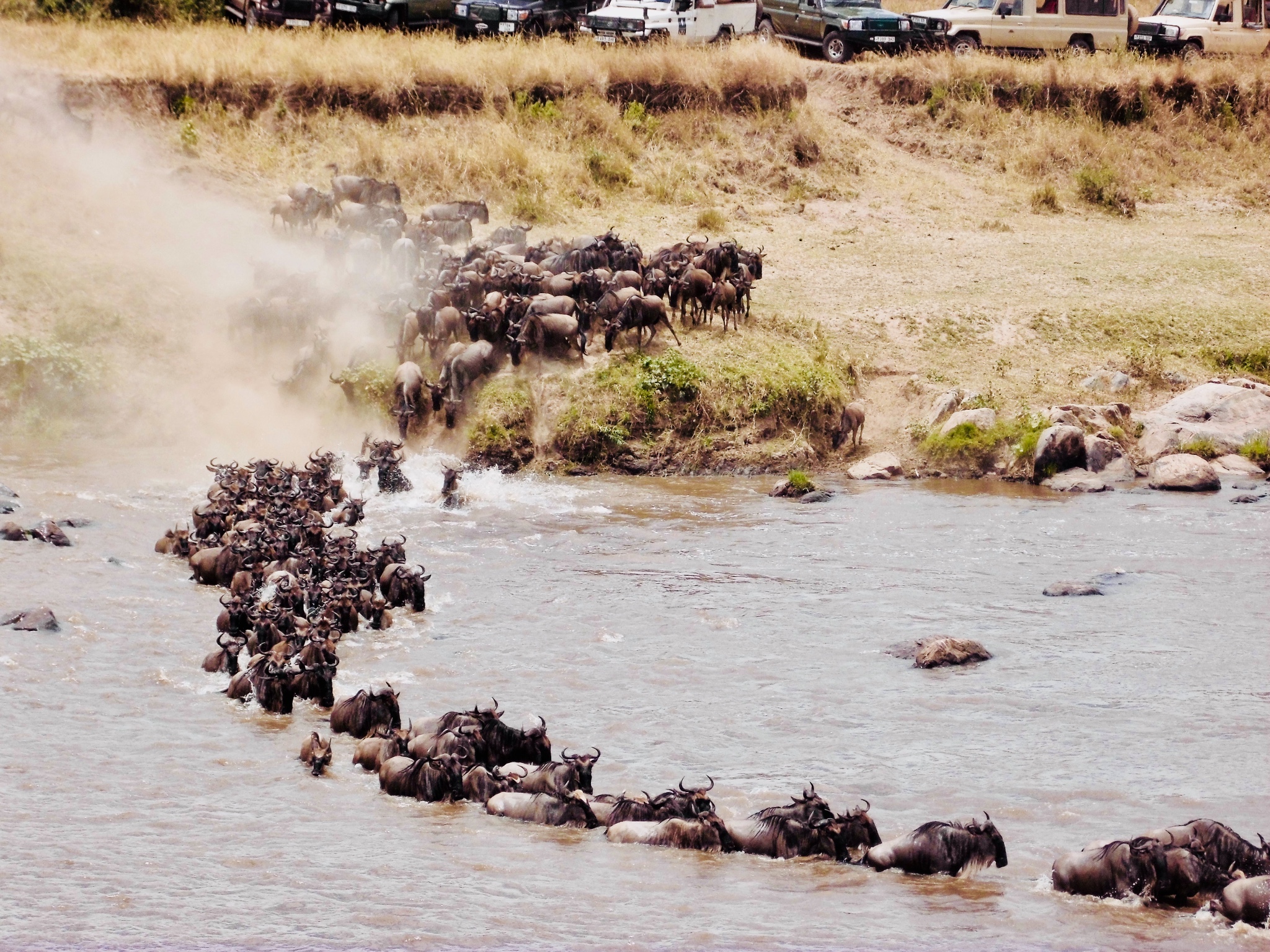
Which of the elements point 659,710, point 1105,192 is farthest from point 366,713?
point 1105,192

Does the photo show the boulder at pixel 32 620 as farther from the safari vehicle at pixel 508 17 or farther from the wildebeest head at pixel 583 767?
the safari vehicle at pixel 508 17

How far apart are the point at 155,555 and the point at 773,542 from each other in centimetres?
678

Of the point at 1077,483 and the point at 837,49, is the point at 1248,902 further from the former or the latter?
the point at 837,49

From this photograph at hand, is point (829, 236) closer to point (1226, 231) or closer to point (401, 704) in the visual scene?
point (1226, 231)

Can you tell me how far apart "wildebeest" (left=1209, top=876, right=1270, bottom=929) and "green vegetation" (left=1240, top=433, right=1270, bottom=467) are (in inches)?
533

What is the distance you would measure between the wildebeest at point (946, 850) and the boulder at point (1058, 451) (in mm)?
11629

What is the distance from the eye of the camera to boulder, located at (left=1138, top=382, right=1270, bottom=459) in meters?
22.3

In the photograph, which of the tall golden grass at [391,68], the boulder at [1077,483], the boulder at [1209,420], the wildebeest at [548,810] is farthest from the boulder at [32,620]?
the tall golden grass at [391,68]

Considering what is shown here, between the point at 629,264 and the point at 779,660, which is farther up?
the point at 629,264

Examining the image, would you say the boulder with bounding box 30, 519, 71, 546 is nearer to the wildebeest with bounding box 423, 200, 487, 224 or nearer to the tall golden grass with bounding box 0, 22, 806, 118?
the wildebeest with bounding box 423, 200, 487, 224

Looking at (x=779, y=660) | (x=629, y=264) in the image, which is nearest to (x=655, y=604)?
(x=779, y=660)

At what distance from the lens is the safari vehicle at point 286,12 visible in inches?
1462

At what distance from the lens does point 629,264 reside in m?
23.9

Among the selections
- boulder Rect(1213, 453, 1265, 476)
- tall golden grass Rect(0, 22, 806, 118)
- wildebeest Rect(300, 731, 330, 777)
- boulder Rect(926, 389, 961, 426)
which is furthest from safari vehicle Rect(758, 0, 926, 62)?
wildebeest Rect(300, 731, 330, 777)
